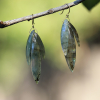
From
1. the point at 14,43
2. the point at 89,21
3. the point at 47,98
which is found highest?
the point at 89,21

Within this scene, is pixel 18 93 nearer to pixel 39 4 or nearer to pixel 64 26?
pixel 39 4

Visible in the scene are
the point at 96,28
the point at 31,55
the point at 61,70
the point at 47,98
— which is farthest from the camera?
the point at 96,28

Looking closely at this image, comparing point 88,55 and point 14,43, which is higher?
point 14,43

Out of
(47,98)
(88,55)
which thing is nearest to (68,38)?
(47,98)

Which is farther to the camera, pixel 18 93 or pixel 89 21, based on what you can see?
pixel 89 21

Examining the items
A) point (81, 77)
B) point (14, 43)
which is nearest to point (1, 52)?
point (14, 43)

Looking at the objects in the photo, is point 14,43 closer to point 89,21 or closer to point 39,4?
point 39,4

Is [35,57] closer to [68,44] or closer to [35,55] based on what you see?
[35,55]

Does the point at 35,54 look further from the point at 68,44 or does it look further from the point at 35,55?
the point at 68,44

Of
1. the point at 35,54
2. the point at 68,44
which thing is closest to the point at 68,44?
the point at 68,44

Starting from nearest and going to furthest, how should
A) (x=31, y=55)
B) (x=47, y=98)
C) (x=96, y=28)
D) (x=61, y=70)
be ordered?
(x=31, y=55)
(x=47, y=98)
(x=61, y=70)
(x=96, y=28)
